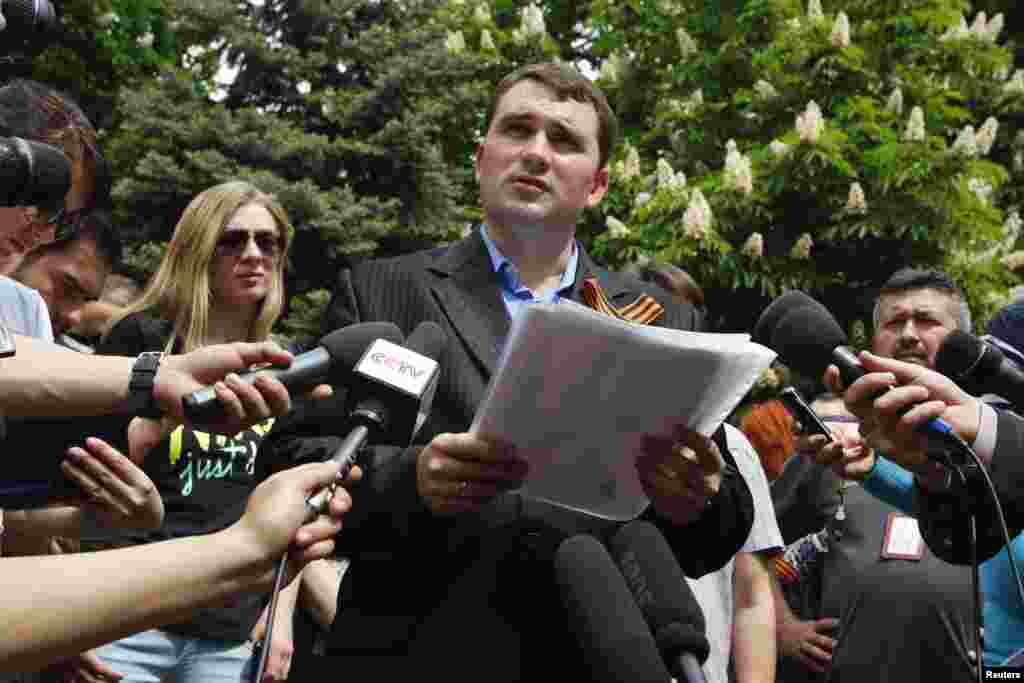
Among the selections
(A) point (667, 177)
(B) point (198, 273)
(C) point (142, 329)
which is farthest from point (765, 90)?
(C) point (142, 329)

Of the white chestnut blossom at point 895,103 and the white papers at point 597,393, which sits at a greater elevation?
the white chestnut blossom at point 895,103

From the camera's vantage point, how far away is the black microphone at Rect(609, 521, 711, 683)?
2.23m

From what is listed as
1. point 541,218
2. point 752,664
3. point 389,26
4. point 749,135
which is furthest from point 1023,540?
point 389,26

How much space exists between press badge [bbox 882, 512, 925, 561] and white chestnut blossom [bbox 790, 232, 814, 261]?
8.61 m

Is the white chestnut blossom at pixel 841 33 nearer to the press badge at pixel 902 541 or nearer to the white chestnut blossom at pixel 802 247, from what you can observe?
the white chestnut blossom at pixel 802 247

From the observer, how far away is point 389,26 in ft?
51.3

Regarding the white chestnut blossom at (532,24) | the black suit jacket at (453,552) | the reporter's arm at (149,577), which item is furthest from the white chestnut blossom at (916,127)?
the reporter's arm at (149,577)

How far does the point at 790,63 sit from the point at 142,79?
328 inches

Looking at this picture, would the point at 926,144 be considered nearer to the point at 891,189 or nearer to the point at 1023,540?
the point at 891,189

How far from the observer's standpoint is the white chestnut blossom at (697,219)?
41.1ft

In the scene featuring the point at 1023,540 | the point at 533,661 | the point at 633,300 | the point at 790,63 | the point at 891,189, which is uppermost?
the point at 790,63

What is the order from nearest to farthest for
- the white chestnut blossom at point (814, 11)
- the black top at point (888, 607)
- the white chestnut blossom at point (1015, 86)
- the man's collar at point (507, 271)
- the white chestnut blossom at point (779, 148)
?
1. the man's collar at point (507, 271)
2. the black top at point (888, 607)
3. the white chestnut blossom at point (779, 148)
4. the white chestnut blossom at point (814, 11)
5. the white chestnut blossom at point (1015, 86)

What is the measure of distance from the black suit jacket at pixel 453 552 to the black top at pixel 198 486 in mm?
1253

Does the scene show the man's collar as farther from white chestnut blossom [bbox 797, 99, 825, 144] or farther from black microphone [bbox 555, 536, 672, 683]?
white chestnut blossom [bbox 797, 99, 825, 144]
